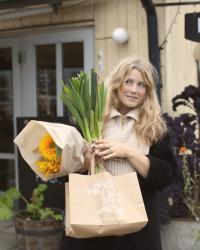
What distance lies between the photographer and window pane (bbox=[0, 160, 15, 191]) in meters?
6.21

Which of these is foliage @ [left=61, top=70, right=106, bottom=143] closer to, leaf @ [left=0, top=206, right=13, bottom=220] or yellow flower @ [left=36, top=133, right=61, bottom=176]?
yellow flower @ [left=36, top=133, right=61, bottom=176]

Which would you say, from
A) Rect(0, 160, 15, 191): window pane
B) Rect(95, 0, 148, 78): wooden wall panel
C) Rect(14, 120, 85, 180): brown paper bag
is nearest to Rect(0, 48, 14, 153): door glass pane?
Rect(0, 160, 15, 191): window pane

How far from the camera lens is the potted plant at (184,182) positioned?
4074 mm

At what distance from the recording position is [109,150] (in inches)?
78.4

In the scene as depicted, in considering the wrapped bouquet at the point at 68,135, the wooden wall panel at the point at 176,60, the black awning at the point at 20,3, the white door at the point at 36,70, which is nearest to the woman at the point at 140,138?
the wrapped bouquet at the point at 68,135

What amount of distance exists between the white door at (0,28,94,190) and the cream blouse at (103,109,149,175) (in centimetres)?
309

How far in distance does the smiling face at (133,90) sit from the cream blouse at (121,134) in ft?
0.17

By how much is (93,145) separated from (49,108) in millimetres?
3665

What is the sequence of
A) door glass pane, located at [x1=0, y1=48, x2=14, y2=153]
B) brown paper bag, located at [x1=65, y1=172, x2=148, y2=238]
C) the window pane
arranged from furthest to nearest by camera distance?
the window pane, door glass pane, located at [x1=0, y1=48, x2=14, y2=153], brown paper bag, located at [x1=65, y1=172, x2=148, y2=238]

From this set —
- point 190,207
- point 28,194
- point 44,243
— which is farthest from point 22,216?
point 190,207

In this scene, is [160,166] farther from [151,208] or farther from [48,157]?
[48,157]

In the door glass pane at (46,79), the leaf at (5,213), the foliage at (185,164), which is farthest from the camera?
the door glass pane at (46,79)

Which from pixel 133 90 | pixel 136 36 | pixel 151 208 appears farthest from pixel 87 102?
pixel 136 36

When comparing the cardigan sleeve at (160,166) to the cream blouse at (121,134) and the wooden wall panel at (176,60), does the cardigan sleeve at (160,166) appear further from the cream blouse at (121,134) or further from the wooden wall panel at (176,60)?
the wooden wall panel at (176,60)
